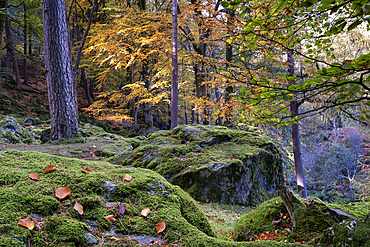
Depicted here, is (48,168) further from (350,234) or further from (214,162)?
(214,162)

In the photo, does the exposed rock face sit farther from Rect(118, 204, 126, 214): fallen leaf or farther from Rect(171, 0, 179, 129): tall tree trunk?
Rect(118, 204, 126, 214): fallen leaf

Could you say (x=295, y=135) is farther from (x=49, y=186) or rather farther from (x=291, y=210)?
(x=49, y=186)

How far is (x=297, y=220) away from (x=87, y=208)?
8.29ft

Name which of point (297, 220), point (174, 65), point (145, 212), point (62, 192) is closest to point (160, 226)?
point (145, 212)

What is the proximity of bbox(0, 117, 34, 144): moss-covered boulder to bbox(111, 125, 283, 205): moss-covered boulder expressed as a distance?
4402 millimetres

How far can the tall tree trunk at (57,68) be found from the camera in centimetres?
736

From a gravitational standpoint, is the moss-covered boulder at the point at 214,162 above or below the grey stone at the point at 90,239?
below

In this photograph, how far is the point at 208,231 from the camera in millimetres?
2057

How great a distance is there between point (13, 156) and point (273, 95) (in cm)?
235

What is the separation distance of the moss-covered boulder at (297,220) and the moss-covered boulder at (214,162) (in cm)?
243

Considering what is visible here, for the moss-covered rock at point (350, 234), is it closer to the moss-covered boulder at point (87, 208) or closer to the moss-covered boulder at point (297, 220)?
the moss-covered boulder at point (297, 220)


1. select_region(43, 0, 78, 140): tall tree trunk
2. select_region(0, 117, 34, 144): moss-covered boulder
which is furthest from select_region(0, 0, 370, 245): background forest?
select_region(0, 117, 34, 144): moss-covered boulder

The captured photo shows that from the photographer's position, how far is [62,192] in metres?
1.52

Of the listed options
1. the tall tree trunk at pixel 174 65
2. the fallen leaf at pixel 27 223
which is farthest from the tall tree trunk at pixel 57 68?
the fallen leaf at pixel 27 223
